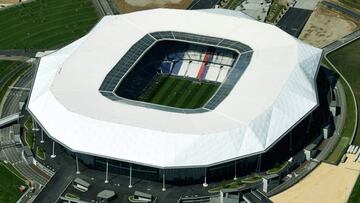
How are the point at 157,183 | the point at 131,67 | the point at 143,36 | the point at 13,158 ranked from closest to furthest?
the point at 157,183 → the point at 13,158 → the point at 131,67 → the point at 143,36

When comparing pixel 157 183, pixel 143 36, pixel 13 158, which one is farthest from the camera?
pixel 143 36

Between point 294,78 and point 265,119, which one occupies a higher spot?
point 294,78

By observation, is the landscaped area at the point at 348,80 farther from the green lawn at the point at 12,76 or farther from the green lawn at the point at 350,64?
the green lawn at the point at 12,76

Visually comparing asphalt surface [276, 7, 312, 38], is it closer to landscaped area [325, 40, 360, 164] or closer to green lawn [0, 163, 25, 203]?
landscaped area [325, 40, 360, 164]

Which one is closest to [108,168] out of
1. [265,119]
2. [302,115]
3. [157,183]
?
[157,183]

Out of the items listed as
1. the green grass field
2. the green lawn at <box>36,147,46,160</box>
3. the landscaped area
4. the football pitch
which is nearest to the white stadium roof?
the green lawn at <box>36,147,46,160</box>

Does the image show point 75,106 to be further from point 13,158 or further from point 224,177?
point 224,177
